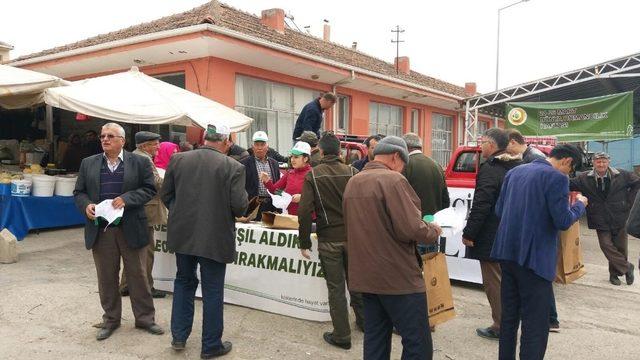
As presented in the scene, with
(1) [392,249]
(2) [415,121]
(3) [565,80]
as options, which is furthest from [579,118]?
(1) [392,249]

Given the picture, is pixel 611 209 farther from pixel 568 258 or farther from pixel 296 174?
pixel 296 174

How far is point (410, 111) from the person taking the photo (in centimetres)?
1862

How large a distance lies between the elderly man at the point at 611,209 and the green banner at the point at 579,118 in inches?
276

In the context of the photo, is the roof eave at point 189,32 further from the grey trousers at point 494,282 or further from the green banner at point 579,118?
the grey trousers at point 494,282

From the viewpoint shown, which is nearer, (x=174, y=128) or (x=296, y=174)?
(x=296, y=174)

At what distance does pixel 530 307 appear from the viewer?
332 cm

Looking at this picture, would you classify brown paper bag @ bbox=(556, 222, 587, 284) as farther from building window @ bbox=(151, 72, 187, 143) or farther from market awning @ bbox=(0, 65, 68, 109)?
building window @ bbox=(151, 72, 187, 143)

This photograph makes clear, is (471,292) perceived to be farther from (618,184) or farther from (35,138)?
(35,138)

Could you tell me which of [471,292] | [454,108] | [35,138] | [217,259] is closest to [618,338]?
[471,292]

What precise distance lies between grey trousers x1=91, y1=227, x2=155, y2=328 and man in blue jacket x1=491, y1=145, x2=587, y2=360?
3.20 metres

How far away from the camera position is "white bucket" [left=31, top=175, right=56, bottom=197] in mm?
8203

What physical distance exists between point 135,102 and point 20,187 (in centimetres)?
254

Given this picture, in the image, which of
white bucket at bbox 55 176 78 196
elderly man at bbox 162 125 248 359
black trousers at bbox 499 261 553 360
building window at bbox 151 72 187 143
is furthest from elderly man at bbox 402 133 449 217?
building window at bbox 151 72 187 143

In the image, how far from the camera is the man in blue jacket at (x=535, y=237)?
3.27m
